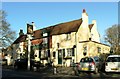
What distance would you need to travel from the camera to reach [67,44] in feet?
145

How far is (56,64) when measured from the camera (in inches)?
1780

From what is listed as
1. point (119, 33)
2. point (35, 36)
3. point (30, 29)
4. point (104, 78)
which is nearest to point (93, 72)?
point (104, 78)

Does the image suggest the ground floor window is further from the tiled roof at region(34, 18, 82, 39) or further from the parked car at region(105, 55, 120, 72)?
the parked car at region(105, 55, 120, 72)

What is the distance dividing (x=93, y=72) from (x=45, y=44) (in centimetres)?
2382

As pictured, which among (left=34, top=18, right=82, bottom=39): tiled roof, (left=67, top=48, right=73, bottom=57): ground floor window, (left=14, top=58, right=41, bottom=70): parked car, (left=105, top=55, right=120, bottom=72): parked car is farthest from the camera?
(left=34, top=18, right=82, bottom=39): tiled roof

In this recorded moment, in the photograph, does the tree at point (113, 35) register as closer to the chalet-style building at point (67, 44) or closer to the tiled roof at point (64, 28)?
the chalet-style building at point (67, 44)

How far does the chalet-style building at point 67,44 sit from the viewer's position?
42.0 metres

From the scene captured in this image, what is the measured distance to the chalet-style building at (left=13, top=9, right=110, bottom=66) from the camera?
4200 centimetres

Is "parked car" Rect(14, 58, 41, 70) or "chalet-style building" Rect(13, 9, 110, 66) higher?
"chalet-style building" Rect(13, 9, 110, 66)

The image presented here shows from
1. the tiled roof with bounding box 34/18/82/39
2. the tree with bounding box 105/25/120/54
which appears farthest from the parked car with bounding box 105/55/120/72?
the tree with bounding box 105/25/120/54

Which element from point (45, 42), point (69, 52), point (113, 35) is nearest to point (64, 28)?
point (45, 42)

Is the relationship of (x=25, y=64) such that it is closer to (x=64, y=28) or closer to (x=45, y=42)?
(x=45, y=42)

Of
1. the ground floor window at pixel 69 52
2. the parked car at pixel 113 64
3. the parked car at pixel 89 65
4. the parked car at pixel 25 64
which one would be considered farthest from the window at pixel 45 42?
the parked car at pixel 113 64

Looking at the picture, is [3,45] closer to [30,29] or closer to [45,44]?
[45,44]
